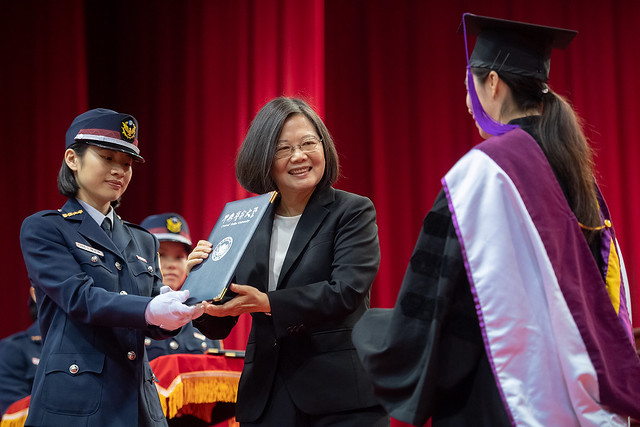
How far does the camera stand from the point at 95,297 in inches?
82.4

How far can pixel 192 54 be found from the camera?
5184 mm

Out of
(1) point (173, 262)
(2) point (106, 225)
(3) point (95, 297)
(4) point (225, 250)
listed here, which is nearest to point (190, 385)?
(1) point (173, 262)

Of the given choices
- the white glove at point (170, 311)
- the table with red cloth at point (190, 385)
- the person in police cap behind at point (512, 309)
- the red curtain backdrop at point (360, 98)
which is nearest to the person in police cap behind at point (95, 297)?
the white glove at point (170, 311)

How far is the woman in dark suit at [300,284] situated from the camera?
2.09 metres

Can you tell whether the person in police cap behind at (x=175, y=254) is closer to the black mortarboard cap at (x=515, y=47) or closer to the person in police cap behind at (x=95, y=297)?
the person in police cap behind at (x=95, y=297)

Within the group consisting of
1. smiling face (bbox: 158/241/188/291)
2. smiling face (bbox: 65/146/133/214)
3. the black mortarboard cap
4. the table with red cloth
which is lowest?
the table with red cloth

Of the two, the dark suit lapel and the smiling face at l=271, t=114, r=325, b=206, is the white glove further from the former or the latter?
the smiling face at l=271, t=114, r=325, b=206

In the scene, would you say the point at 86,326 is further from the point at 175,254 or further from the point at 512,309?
the point at 175,254

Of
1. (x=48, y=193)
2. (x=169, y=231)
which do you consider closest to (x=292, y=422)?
(x=169, y=231)

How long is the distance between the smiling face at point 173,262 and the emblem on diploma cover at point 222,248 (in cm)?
220

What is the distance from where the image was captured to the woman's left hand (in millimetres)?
2086

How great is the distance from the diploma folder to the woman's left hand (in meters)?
0.04

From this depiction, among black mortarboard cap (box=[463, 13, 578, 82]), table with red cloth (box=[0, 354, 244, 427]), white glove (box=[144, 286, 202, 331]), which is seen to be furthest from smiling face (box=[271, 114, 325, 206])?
table with red cloth (box=[0, 354, 244, 427])

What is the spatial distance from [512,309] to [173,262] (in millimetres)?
3089
